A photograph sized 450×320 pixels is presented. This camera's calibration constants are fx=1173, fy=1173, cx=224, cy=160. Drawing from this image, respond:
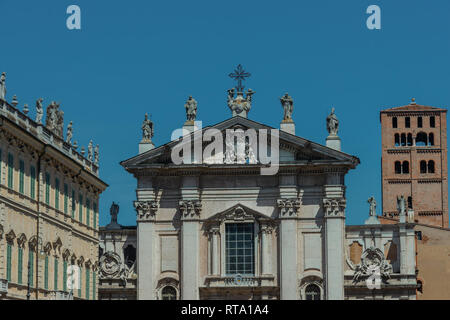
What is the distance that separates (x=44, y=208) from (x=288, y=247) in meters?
14.6

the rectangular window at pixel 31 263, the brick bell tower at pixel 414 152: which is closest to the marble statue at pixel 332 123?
the rectangular window at pixel 31 263

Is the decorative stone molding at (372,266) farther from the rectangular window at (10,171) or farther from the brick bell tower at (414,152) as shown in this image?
the brick bell tower at (414,152)

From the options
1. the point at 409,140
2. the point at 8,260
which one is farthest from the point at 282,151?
the point at 409,140

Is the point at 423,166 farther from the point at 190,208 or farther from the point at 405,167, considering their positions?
the point at 190,208

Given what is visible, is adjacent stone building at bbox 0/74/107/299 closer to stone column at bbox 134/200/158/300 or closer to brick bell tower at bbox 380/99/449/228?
stone column at bbox 134/200/158/300

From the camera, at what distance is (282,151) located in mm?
62656

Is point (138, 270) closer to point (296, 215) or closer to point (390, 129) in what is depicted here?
point (296, 215)

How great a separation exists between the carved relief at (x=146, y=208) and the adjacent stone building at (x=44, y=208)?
102 inches

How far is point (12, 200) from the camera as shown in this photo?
48.4 m

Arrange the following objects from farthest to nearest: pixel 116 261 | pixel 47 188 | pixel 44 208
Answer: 1. pixel 116 261
2. pixel 47 188
3. pixel 44 208

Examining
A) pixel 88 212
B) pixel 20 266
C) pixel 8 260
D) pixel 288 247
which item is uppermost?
pixel 88 212

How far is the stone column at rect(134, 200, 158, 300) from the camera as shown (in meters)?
62.6

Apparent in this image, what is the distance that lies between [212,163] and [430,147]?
160ft
